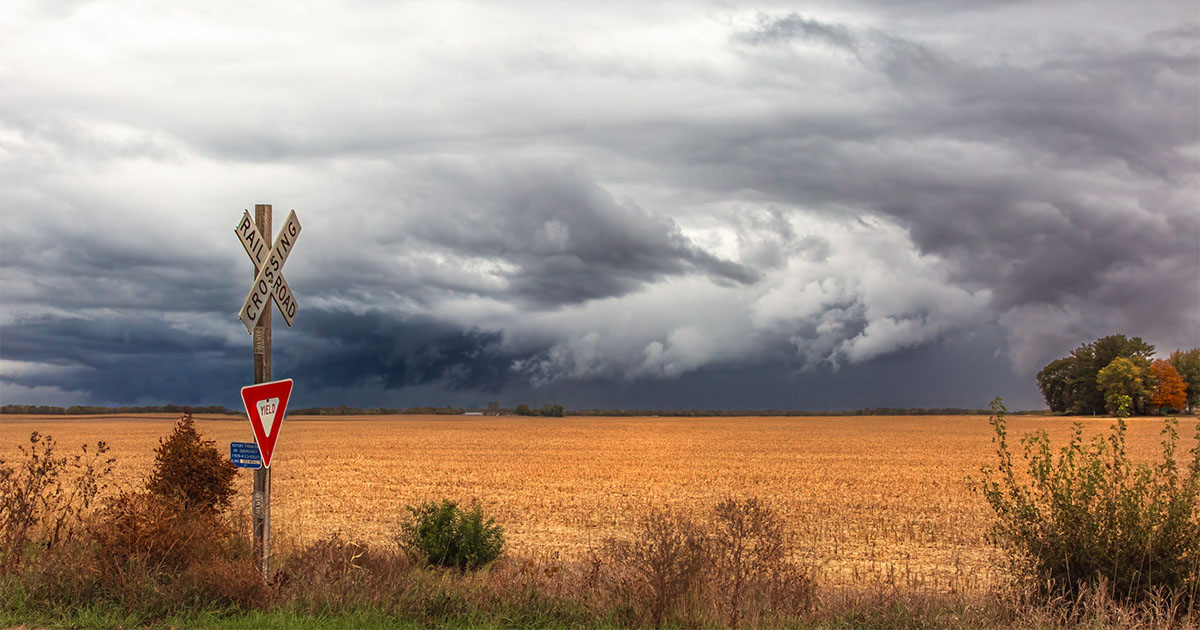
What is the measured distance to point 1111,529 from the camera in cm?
947

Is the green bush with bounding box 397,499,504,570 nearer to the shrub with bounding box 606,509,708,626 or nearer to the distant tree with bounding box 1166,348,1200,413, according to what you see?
the shrub with bounding box 606,509,708,626

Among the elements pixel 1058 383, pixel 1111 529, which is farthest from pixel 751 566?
pixel 1058 383

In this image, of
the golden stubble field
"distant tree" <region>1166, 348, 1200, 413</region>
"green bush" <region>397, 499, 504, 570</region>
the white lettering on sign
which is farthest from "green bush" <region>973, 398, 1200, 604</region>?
"distant tree" <region>1166, 348, 1200, 413</region>

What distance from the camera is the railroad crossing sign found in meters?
9.67

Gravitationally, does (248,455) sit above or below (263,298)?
below

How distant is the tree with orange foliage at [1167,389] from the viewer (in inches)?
5281

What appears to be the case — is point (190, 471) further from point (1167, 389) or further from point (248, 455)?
point (1167, 389)

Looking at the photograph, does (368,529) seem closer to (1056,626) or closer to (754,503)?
(754,503)

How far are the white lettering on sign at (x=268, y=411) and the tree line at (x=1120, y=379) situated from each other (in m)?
139

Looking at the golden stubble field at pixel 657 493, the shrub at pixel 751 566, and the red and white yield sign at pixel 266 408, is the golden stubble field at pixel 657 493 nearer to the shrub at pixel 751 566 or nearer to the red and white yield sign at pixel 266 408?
the shrub at pixel 751 566

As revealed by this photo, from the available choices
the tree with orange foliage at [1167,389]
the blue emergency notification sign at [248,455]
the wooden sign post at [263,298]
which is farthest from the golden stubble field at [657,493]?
the tree with orange foliage at [1167,389]

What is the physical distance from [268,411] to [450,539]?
539 centimetres

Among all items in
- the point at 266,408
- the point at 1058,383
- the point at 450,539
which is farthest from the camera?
the point at 1058,383

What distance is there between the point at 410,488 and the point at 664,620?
25645 millimetres
